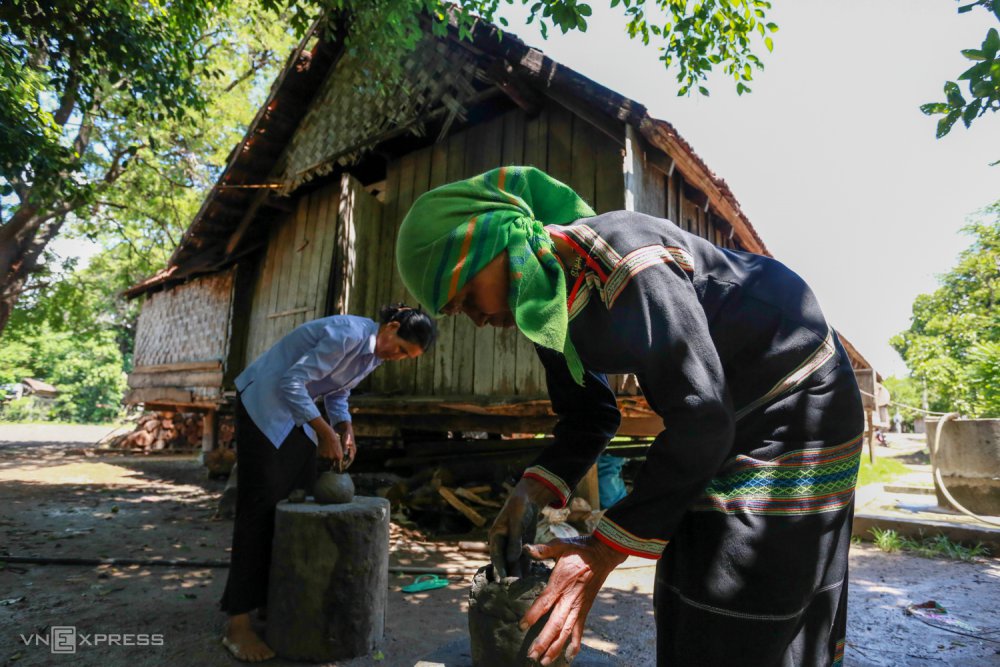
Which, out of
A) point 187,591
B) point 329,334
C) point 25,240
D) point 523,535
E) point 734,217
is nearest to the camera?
point 523,535

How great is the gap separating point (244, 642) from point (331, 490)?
87 cm

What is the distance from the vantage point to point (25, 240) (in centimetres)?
1141

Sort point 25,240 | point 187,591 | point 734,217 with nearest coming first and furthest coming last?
point 187,591 < point 734,217 < point 25,240

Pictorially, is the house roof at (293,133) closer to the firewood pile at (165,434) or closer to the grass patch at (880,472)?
the grass patch at (880,472)

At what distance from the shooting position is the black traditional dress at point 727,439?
1.09 meters

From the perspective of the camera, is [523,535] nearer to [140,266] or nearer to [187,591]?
[187,591]

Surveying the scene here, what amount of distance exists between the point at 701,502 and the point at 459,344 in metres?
5.01

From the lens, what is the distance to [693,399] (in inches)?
41.1

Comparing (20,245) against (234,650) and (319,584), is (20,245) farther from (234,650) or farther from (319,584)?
(319,584)

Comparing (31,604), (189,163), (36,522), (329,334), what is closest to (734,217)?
(329,334)

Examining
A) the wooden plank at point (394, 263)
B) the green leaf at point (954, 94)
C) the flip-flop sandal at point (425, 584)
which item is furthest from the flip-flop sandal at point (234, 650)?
the green leaf at point (954, 94)

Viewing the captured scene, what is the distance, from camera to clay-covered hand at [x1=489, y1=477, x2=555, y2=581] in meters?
1.67

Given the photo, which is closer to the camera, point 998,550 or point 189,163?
point 998,550

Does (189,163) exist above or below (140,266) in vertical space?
above
